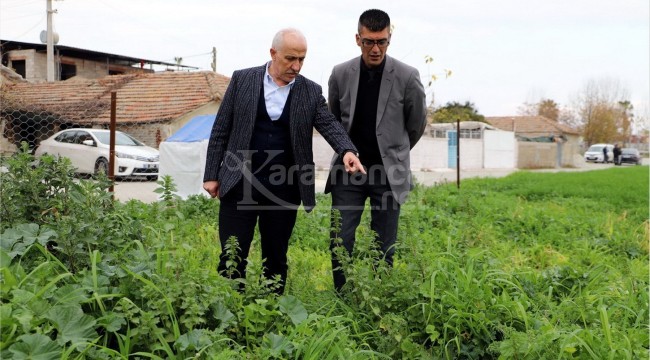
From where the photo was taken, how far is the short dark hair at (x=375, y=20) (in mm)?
3830

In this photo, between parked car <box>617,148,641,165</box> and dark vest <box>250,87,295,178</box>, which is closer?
dark vest <box>250,87,295,178</box>

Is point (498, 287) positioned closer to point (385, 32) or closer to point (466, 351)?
point (466, 351)

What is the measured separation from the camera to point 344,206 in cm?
427

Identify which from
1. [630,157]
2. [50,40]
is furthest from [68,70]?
[630,157]

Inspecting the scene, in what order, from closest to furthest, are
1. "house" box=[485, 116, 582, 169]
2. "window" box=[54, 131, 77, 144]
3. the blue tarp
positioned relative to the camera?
the blue tarp, "window" box=[54, 131, 77, 144], "house" box=[485, 116, 582, 169]

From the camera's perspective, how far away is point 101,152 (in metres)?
13.1

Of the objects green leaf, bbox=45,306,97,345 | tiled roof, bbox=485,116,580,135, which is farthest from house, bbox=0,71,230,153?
tiled roof, bbox=485,116,580,135

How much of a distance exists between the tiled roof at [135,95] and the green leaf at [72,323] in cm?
1274

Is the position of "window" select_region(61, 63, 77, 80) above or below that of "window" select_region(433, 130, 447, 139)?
above

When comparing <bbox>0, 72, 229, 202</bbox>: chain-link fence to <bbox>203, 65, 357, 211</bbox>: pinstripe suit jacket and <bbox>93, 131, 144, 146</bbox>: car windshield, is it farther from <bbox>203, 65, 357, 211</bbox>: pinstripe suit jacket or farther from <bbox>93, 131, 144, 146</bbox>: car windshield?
<bbox>203, 65, 357, 211</bbox>: pinstripe suit jacket

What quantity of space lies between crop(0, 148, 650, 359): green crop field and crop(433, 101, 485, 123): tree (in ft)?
114

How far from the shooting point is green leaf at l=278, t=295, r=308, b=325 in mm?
3111

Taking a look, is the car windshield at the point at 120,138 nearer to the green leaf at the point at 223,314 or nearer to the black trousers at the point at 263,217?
the black trousers at the point at 263,217

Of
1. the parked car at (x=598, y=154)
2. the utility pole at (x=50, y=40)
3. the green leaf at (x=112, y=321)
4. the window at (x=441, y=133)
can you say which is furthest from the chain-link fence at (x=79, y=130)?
the parked car at (x=598, y=154)
